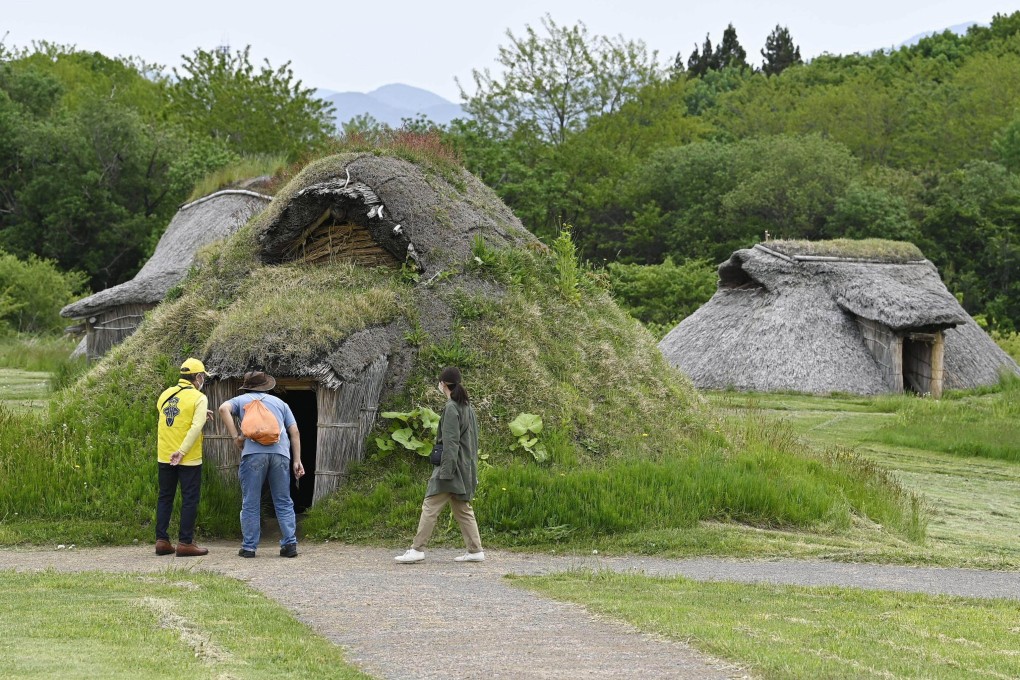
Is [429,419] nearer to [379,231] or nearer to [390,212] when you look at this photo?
[379,231]

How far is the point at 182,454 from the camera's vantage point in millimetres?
13031

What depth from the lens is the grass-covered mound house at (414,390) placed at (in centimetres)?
1442

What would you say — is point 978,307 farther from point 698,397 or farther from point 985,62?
point 698,397

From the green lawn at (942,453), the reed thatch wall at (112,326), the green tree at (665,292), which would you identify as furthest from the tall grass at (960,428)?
the reed thatch wall at (112,326)

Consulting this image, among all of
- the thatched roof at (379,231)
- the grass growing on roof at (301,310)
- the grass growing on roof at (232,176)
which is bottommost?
the grass growing on roof at (301,310)

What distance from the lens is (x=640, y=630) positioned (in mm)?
8914

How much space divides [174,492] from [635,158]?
52504 millimetres

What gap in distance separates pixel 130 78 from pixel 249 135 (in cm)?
2657

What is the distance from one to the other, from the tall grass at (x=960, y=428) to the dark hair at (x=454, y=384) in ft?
46.9

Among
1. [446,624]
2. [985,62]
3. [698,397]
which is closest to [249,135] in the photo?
[985,62]

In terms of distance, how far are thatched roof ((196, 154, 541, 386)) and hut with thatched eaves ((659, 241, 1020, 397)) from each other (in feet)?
50.8

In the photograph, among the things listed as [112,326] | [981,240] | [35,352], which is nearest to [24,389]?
[112,326]

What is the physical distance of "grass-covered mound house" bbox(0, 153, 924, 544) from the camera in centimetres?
1442

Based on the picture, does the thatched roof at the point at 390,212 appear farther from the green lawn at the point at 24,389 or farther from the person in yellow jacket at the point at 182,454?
the green lawn at the point at 24,389
